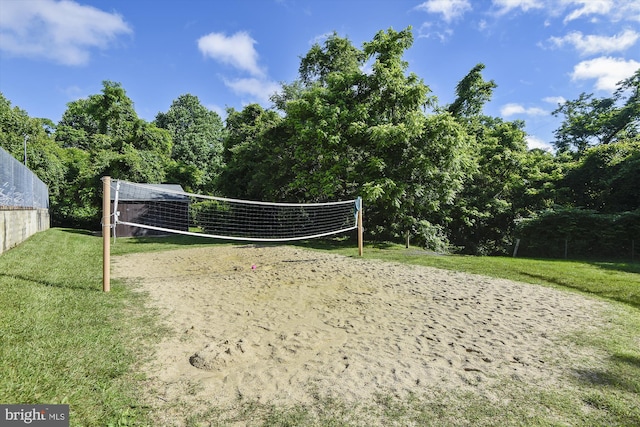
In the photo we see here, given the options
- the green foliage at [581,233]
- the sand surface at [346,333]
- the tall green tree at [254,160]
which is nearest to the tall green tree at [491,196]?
the green foliage at [581,233]

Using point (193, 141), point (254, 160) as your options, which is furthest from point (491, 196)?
point (193, 141)

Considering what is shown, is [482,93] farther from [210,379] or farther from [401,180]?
[210,379]

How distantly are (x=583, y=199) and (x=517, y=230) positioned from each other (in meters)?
4.60

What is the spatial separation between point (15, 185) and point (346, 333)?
11.1 m

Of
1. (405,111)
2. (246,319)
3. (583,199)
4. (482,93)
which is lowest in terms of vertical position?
(246,319)

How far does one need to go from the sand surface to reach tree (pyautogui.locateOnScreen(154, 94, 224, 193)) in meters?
18.9

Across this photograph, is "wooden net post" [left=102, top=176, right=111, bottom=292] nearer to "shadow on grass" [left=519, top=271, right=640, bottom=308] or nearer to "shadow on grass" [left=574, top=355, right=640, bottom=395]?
"shadow on grass" [left=574, top=355, right=640, bottom=395]

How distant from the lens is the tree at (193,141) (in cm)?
2984

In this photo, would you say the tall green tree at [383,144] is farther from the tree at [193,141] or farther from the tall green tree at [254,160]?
the tree at [193,141]

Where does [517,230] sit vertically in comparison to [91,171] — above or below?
below

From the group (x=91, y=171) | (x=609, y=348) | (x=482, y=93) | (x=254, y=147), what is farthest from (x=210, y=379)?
(x=482, y=93)

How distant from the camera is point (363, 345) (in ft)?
12.5

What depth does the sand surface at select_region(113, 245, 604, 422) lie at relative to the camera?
2.95 meters

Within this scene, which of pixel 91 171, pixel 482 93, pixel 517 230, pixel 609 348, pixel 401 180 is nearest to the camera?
pixel 609 348
